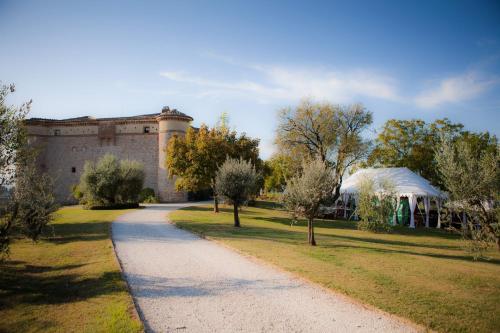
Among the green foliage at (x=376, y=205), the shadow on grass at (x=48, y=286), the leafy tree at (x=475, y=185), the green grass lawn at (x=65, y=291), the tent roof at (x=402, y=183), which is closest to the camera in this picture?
the green grass lawn at (x=65, y=291)

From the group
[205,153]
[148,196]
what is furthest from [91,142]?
[205,153]

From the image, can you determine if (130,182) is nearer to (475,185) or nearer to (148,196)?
(148,196)

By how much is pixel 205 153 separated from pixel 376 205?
1372 centimetres

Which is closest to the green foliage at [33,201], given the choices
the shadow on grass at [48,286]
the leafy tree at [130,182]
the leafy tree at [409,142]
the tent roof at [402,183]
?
the shadow on grass at [48,286]

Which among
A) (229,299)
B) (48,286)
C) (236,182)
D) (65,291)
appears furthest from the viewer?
(236,182)

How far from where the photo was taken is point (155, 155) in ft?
136

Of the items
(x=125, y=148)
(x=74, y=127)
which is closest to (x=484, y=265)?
(x=125, y=148)

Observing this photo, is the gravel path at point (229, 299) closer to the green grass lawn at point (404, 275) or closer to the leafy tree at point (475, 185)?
the green grass lawn at point (404, 275)

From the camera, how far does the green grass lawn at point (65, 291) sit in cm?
565

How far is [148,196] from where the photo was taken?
38.5 m

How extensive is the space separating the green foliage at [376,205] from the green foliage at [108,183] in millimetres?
21341

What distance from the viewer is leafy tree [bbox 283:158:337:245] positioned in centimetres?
1339

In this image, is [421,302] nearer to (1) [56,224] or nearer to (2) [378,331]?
(2) [378,331]

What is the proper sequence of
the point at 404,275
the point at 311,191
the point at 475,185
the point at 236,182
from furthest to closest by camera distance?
the point at 236,182 → the point at 311,191 → the point at 475,185 → the point at 404,275
